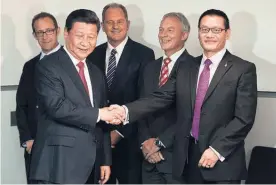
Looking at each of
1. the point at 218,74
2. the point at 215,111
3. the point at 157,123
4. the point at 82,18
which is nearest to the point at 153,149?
the point at 157,123

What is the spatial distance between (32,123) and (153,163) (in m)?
1.16

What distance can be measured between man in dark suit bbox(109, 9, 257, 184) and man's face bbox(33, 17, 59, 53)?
1.31 meters

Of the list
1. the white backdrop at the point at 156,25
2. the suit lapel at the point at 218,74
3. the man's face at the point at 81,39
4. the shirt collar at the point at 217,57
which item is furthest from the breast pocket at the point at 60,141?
the white backdrop at the point at 156,25

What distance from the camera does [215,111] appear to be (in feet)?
9.80

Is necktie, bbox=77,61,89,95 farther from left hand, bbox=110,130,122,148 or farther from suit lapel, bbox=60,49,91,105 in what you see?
left hand, bbox=110,130,122,148

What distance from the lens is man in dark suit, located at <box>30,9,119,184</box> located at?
9.35 feet

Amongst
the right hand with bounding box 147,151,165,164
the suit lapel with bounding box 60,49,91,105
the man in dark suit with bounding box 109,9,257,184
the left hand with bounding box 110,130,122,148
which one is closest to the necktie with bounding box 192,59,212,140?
the man in dark suit with bounding box 109,9,257,184

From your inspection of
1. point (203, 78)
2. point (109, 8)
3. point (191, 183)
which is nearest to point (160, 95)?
point (203, 78)

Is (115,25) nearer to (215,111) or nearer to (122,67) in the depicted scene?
(122,67)

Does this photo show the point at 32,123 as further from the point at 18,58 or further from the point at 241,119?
the point at 241,119

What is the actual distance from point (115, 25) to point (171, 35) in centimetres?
50

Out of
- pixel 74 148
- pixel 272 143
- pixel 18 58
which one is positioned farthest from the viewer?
pixel 18 58

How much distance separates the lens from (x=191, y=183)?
309 centimetres

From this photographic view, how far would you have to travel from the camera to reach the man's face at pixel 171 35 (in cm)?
354
